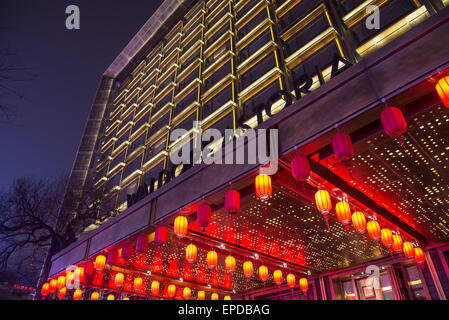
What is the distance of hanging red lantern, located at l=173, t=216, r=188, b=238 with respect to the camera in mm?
7128

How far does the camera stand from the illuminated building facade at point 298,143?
4.79 metres

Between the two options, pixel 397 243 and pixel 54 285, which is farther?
pixel 54 285

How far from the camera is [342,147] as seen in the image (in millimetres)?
4504

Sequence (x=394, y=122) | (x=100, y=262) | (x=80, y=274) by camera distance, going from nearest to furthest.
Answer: (x=394, y=122)
(x=100, y=262)
(x=80, y=274)

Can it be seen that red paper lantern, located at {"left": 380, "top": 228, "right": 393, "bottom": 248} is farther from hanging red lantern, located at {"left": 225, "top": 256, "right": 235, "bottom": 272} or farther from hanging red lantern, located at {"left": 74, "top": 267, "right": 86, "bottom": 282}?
hanging red lantern, located at {"left": 74, "top": 267, "right": 86, "bottom": 282}

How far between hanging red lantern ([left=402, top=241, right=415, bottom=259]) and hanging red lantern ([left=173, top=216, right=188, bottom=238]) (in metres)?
6.72

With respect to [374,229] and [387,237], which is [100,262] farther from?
[387,237]

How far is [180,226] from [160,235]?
1.00 metres

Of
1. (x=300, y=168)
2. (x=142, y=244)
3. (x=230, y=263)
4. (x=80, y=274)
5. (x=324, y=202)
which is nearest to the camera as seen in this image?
(x=300, y=168)

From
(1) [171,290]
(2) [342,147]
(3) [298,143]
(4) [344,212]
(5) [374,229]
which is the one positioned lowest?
(1) [171,290]

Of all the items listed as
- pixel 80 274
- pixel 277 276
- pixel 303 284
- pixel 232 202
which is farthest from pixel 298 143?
pixel 80 274

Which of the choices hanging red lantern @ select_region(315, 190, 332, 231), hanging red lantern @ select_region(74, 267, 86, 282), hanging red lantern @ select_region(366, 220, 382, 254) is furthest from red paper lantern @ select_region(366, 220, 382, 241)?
hanging red lantern @ select_region(74, 267, 86, 282)
